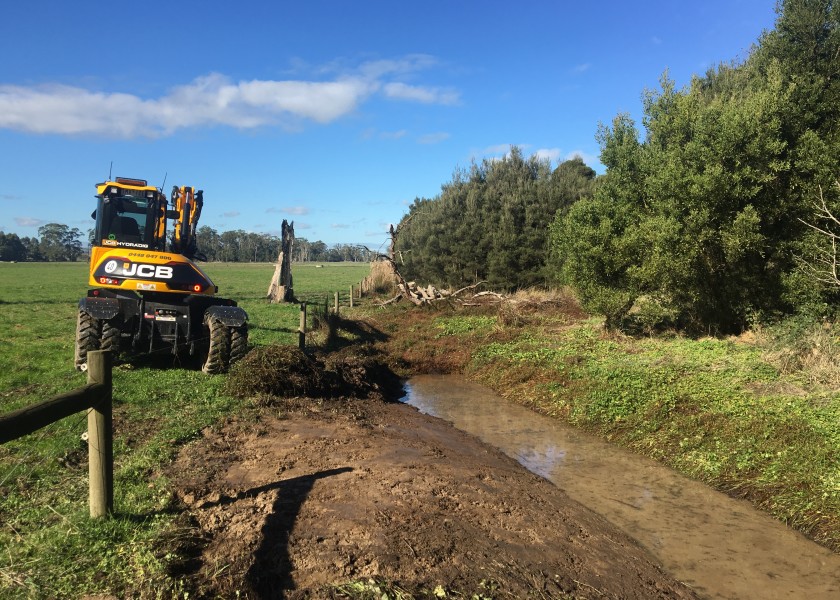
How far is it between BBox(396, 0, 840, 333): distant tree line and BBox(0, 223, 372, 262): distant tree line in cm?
7187

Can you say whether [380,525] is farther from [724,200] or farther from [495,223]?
[495,223]

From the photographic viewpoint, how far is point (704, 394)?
400 inches

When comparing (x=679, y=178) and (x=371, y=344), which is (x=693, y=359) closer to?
(x=679, y=178)

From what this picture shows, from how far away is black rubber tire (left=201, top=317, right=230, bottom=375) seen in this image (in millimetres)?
10914

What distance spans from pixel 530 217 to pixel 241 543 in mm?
25560

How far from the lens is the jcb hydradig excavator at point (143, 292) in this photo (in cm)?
1046

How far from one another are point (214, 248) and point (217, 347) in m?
126

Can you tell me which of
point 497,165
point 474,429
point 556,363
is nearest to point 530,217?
point 497,165

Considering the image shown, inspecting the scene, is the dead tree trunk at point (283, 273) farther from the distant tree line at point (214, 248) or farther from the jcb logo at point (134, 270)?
the distant tree line at point (214, 248)

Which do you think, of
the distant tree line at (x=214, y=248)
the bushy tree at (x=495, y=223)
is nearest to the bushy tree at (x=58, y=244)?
the distant tree line at (x=214, y=248)

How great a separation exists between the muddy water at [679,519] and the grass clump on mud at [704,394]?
0.34 m

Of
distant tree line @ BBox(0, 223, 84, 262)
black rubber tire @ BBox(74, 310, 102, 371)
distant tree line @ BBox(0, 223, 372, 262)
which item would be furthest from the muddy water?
distant tree line @ BBox(0, 223, 84, 262)

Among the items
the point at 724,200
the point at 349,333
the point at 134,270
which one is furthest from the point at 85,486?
the point at 724,200

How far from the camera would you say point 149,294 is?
1112 cm
